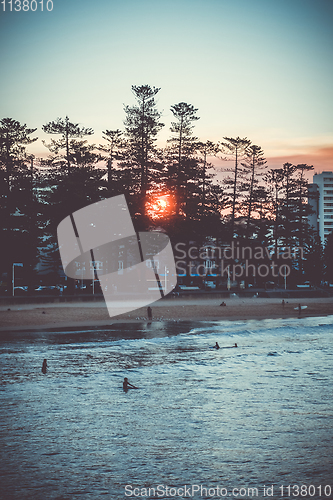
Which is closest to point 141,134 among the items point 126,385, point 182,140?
point 182,140

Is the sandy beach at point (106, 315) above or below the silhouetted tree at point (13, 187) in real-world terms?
below

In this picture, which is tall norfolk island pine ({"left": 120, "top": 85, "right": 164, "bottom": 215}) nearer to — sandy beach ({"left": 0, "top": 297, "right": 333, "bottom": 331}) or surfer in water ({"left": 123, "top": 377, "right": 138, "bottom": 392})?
sandy beach ({"left": 0, "top": 297, "right": 333, "bottom": 331})

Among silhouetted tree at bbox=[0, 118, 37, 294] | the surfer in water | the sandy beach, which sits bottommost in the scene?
the sandy beach

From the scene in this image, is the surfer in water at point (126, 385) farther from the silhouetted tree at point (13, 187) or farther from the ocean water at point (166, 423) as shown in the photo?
the silhouetted tree at point (13, 187)

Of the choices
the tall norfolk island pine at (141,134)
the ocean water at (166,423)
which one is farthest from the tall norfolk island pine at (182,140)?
the ocean water at (166,423)

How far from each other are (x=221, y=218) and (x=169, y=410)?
207ft

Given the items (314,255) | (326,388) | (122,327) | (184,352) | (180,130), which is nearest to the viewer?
(326,388)

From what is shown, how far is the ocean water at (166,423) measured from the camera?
678cm

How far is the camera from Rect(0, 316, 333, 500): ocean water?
6.78m

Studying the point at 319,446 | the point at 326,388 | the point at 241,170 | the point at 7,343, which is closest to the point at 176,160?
the point at 241,170

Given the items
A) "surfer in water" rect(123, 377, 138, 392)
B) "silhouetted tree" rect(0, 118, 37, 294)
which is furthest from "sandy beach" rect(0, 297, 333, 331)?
"silhouetted tree" rect(0, 118, 37, 294)

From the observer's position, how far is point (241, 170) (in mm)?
71625

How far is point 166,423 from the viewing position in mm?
9641

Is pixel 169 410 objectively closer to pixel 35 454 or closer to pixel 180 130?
pixel 35 454
